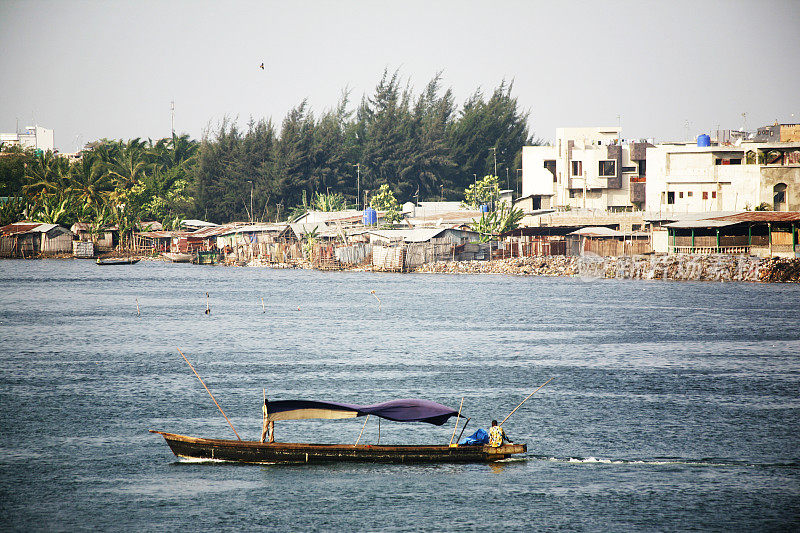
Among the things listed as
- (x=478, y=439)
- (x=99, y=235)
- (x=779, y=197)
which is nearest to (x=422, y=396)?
(x=478, y=439)

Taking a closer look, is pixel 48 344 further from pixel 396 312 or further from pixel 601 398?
pixel 601 398

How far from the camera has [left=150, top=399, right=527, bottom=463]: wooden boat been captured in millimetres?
25781

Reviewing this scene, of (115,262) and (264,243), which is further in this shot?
(264,243)

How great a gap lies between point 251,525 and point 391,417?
19.3 ft

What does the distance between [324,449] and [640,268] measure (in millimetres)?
66645

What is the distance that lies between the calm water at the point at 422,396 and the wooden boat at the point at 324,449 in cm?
45

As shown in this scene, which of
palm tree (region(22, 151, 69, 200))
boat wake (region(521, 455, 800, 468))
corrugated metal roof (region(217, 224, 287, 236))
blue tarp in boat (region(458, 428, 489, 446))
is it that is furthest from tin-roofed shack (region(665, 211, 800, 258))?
palm tree (region(22, 151, 69, 200))

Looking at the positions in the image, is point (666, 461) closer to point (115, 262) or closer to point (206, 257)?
point (115, 262)

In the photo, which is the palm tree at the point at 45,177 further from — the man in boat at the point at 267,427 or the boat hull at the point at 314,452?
the man in boat at the point at 267,427

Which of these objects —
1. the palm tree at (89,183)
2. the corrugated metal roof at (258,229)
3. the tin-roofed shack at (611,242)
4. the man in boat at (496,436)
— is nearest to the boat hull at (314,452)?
the man in boat at (496,436)

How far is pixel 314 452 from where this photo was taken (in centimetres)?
2597

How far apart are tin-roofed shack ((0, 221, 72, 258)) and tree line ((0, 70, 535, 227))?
148 inches

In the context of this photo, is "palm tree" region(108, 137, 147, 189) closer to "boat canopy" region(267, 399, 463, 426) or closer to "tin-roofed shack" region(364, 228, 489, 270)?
"tin-roofed shack" region(364, 228, 489, 270)

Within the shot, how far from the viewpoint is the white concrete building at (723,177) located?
274ft
